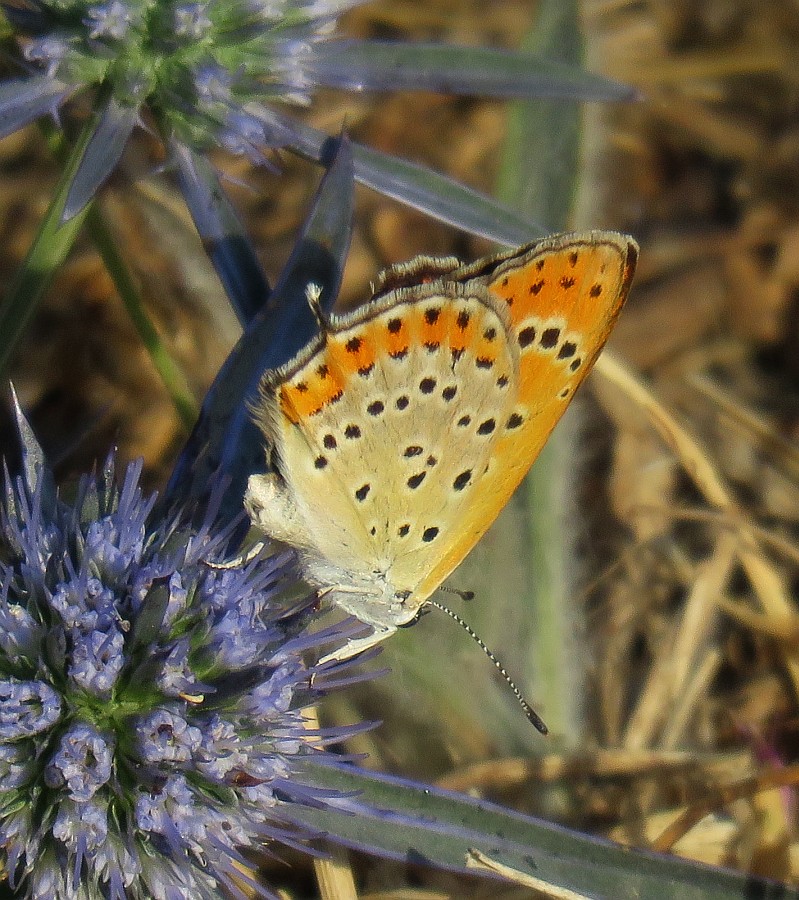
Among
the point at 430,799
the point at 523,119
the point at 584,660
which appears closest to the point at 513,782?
the point at 584,660

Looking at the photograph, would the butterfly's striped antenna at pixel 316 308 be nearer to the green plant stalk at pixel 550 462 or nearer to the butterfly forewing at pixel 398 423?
the butterfly forewing at pixel 398 423

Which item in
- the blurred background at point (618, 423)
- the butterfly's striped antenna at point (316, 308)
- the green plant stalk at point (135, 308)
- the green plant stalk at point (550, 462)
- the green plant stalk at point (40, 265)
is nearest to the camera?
the butterfly's striped antenna at point (316, 308)

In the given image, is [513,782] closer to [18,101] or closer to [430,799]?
[430,799]

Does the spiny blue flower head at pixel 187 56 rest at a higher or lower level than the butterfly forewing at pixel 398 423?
higher

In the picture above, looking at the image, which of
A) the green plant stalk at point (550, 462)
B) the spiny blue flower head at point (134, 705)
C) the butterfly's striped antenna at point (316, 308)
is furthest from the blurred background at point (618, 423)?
the butterfly's striped antenna at point (316, 308)

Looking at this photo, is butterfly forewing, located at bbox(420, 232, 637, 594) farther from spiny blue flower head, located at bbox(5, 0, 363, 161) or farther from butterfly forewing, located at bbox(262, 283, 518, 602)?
spiny blue flower head, located at bbox(5, 0, 363, 161)
